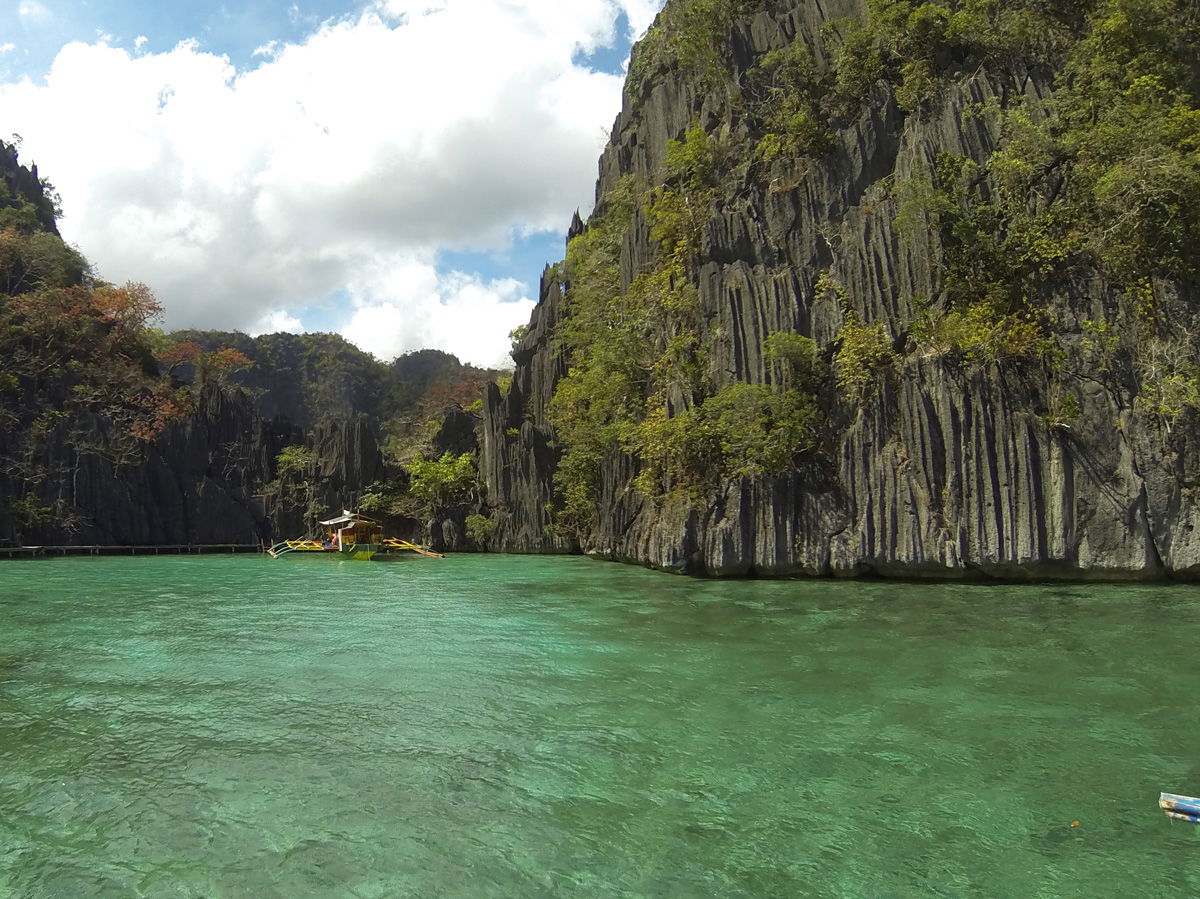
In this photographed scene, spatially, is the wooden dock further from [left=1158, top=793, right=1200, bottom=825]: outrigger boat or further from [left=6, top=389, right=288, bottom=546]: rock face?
[left=1158, top=793, right=1200, bottom=825]: outrigger boat

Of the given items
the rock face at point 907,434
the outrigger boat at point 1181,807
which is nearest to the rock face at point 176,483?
the rock face at point 907,434

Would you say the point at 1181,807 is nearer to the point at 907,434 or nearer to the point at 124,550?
the point at 907,434

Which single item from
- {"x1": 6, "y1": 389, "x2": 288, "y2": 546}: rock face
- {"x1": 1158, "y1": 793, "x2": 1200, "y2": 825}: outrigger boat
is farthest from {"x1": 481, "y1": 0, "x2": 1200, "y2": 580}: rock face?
{"x1": 6, "y1": 389, "x2": 288, "y2": 546}: rock face

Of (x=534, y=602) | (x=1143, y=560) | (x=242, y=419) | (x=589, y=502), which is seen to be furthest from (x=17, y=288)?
(x=1143, y=560)

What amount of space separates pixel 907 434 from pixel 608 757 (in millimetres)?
14002

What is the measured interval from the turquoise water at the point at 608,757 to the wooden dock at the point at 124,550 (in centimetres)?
2387

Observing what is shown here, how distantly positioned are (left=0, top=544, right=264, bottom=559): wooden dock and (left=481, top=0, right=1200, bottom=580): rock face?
23.0 m

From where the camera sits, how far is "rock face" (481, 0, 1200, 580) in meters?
16.1

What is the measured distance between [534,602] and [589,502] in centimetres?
1600

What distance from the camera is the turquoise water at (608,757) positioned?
4637 millimetres

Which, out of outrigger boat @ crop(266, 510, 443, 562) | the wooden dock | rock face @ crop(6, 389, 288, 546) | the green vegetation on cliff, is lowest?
the wooden dock

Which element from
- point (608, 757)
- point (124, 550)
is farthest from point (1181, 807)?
point (124, 550)

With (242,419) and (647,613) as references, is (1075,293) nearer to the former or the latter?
(647,613)

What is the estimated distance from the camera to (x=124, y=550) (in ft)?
119
